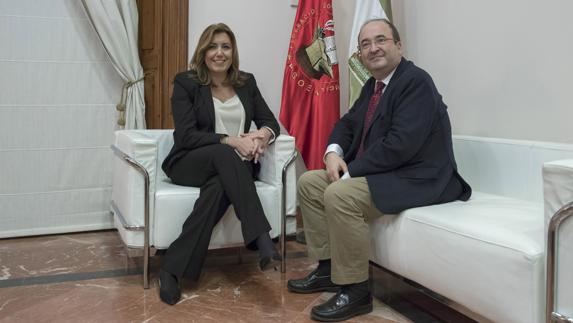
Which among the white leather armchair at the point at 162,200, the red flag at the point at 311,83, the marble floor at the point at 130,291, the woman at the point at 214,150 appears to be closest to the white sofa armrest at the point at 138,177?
the white leather armchair at the point at 162,200

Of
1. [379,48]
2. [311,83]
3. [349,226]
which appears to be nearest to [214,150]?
[349,226]

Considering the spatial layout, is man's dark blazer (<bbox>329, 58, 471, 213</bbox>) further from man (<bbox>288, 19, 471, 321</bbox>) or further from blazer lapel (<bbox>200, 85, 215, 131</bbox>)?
blazer lapel (<bbox>200, 85, 215, 131</bbox>)

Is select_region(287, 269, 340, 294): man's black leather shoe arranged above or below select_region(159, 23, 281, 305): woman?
below

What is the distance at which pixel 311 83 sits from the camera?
3467 millimetres

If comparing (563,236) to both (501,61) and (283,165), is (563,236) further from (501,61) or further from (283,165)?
(283,165)

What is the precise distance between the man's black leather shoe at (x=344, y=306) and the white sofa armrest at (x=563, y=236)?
855 mm

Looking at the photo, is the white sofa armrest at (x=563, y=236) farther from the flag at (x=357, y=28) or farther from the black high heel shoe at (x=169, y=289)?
the flag at (x=357, y=28)

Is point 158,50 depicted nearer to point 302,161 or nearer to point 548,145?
point 302,161

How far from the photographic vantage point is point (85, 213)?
355 centimetres

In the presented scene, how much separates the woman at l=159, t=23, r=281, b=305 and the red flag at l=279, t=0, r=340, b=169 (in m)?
0.59

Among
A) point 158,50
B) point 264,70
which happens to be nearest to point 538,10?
point 264,70

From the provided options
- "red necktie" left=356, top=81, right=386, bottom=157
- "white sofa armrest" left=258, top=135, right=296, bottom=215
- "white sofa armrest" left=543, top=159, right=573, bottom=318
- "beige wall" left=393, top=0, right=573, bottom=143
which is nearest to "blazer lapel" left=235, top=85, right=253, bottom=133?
"white sofa armrest" left=258, top=135, right=296, bottom=215

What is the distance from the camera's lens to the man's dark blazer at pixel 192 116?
2584 mm

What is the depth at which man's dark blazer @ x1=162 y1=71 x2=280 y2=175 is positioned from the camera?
2.58 meters
